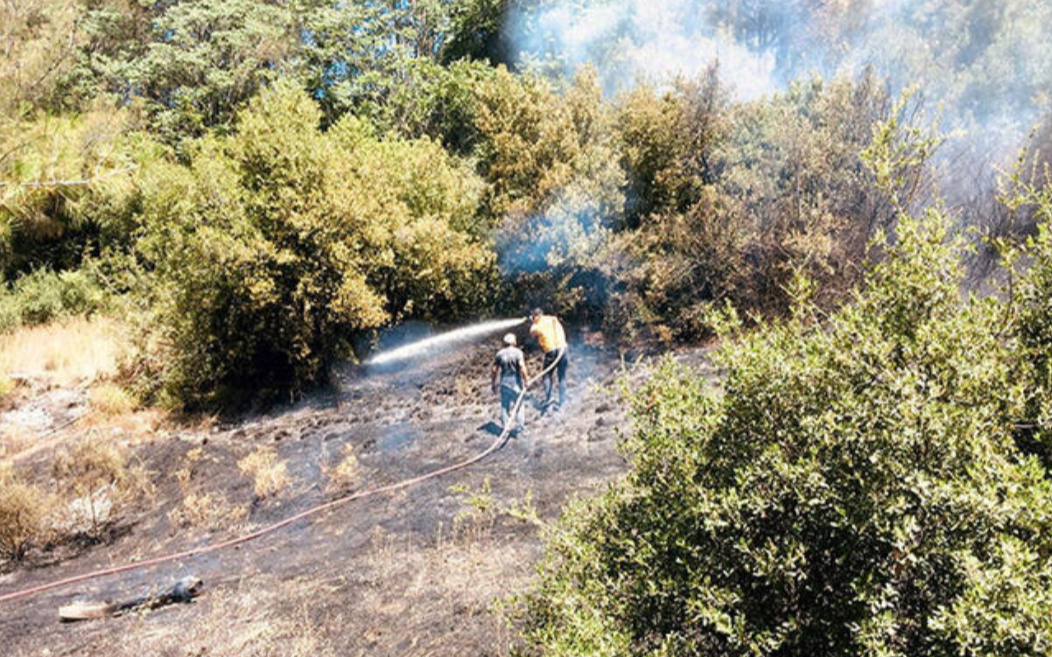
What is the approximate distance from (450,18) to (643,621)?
1070 inches

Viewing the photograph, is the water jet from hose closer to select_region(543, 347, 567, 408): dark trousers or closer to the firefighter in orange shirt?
select_region(543, 347, 567, 408): dark trousers

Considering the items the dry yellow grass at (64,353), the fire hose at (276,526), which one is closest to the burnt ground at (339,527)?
the fire hose at (276,526)

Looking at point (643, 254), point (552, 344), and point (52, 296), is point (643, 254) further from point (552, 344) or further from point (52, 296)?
point (52, 296)

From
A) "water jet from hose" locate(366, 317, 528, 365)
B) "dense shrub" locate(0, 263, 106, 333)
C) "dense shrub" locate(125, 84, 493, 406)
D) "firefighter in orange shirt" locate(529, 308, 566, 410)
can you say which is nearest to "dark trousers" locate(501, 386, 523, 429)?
"firefighter in orange shirt" locate(529, 308, 566, 410)

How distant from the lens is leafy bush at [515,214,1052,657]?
2807 mm

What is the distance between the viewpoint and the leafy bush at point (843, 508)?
9.21ft

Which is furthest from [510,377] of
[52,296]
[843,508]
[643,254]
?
[52,296]

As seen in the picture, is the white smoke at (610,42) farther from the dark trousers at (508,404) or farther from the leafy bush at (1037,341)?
the leafy bush at (1037,341)

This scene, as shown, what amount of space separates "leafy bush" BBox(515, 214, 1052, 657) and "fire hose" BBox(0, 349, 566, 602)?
645cm

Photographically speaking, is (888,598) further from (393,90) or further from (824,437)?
(393,90)

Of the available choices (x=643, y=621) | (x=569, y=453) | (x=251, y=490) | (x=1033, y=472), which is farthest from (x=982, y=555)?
(x=251, y=490)

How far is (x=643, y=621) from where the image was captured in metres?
3.54

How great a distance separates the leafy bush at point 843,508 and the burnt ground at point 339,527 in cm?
65

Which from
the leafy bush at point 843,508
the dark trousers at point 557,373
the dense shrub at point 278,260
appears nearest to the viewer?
the leafy bush at point 843,508
